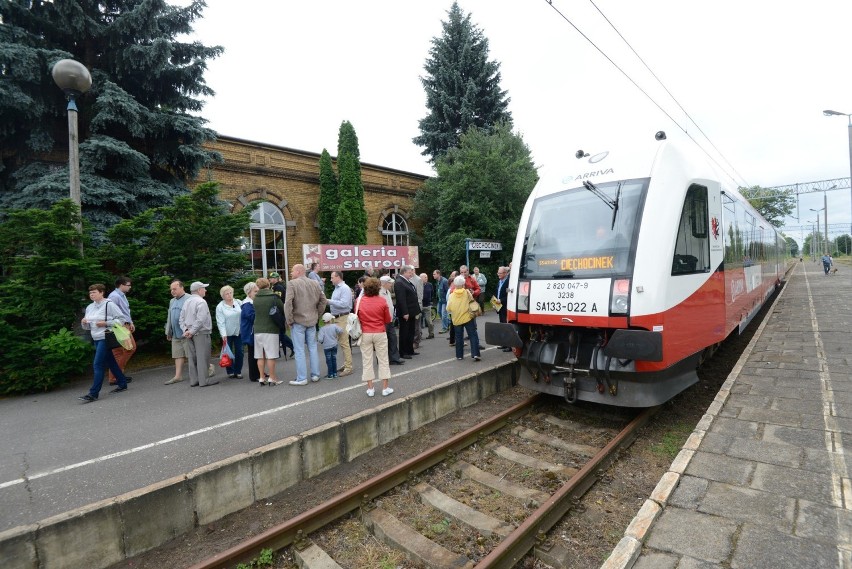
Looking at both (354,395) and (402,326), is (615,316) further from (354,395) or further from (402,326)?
(402,326)

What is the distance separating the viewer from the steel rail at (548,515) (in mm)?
3016

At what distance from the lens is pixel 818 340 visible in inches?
362

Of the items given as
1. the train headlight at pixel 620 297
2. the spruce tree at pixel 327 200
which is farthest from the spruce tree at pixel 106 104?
the train headlight at pixel 620 297

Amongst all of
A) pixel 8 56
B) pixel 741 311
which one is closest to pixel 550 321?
pixel 741 311

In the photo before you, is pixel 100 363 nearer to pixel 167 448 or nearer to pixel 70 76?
pixel 167 448

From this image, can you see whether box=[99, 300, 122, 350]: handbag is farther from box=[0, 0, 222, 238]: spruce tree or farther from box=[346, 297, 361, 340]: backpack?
box=[0, 0, 222, 238]: spruce tree

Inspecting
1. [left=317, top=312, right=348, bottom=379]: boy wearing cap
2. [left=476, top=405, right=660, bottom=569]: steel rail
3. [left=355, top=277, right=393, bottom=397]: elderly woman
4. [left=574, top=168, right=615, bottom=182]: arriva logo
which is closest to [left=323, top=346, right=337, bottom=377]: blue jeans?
[left=317, top=312, right=348, bottom=379]: boy wearing cap

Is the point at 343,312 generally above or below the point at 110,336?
above

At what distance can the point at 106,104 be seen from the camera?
10117 mm

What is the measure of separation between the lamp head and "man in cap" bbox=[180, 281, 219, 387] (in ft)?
12.6

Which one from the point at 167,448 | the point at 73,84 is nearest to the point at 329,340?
the point at 167,448

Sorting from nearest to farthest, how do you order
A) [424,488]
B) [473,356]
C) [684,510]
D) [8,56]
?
1. [684,510]
2. [424,488]
3. [473,356]
4. [8,56]

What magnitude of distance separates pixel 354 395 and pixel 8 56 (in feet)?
33.3

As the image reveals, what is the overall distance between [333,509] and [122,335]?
5.17 metres
